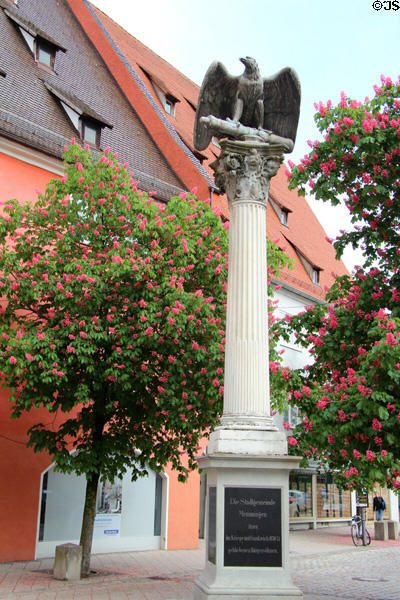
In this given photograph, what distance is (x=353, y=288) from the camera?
34.1ft

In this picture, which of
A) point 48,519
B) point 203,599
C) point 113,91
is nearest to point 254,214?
point 203,599

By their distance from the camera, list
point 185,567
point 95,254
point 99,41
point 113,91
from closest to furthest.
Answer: point 95,254 → point 185,567 → point 113,91 → point 99,41

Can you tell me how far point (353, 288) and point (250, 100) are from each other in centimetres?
335

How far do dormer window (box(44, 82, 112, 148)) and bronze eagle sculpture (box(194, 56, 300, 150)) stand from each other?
30.2 feet

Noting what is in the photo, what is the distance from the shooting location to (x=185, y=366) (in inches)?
449

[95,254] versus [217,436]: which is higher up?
[95,254]

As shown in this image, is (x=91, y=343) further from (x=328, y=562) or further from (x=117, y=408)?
(x=328, y=562)

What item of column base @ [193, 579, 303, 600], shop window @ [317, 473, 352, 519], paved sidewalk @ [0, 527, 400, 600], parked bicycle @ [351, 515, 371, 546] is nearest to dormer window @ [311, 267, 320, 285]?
shop window @ [317, 473, 352, 519]

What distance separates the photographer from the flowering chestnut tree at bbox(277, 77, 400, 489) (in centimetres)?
869

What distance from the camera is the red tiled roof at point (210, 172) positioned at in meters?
24.8

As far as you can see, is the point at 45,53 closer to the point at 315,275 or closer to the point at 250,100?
the point at 250,100

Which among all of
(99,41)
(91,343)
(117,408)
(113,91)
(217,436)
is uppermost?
(99,41)

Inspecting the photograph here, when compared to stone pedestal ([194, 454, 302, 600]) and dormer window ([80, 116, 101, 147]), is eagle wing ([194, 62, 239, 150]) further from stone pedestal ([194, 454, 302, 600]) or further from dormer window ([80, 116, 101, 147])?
dormer window ([80, 116, 101, 147])

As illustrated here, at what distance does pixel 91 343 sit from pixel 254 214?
157 inches
